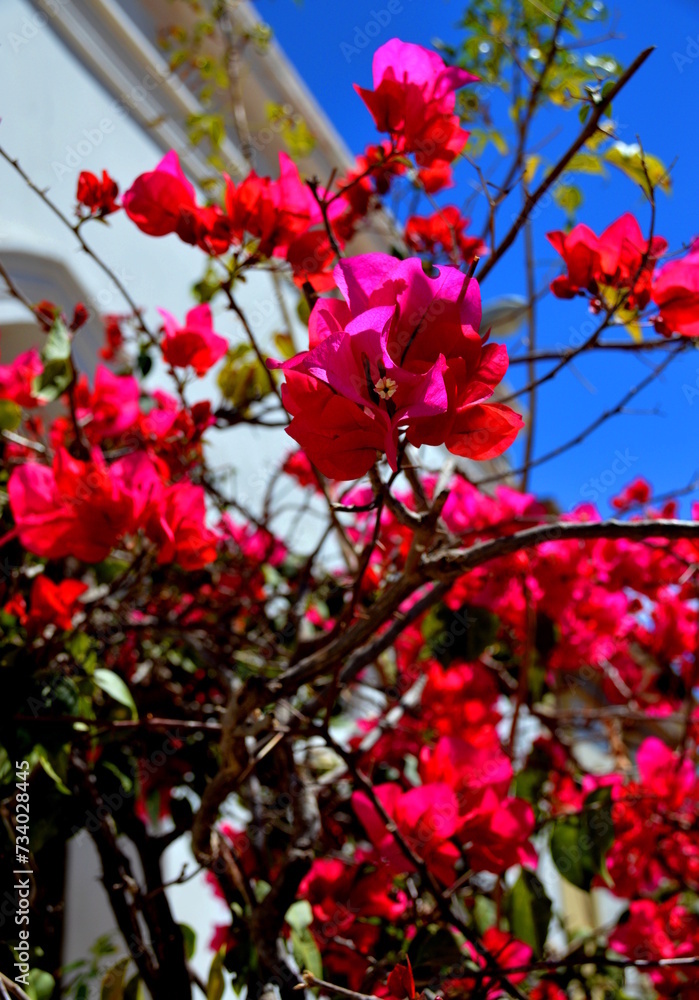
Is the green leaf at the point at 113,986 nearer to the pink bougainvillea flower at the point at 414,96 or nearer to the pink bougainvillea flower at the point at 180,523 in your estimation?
the pink bougainvillea flower at the point at 180,523

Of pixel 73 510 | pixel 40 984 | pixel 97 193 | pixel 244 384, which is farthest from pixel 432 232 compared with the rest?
pixel 40 984

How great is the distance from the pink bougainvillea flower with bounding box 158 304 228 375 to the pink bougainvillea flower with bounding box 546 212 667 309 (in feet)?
1.40

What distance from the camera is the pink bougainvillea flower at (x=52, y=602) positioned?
0.76 meters

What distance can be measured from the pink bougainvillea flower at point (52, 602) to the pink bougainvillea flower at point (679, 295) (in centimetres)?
60

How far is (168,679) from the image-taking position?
1.33 m

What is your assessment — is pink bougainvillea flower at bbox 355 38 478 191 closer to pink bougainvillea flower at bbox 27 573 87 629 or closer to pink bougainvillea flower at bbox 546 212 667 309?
→ pink bougainvillea flower at bbox 546 212 667 309

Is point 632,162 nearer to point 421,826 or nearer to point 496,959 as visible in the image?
point 421,826

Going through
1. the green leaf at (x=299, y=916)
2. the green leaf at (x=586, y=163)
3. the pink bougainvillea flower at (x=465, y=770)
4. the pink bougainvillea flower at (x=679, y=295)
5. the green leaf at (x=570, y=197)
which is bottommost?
the green leaf at (x=299, y=916)

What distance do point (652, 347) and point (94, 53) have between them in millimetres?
2272

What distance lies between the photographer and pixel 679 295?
676 millimetres

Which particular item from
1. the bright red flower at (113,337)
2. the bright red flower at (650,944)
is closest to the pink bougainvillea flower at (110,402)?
the bright red flower at (113,337)

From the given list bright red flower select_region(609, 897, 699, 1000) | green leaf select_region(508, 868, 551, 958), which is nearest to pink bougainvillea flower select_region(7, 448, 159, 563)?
green leaf select_region(508, 868, 551, 958)

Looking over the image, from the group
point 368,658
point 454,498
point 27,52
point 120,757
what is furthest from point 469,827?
point 27,52

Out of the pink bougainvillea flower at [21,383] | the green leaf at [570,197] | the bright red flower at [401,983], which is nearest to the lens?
the bright red flower at [401,983]
